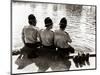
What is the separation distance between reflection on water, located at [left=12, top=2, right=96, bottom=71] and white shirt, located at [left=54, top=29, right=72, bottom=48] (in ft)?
0.17

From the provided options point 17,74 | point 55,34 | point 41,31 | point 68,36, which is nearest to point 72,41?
point 68,36

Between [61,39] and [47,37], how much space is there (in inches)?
6.7

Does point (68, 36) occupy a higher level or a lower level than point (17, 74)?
higher

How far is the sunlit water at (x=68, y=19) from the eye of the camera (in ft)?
6.69

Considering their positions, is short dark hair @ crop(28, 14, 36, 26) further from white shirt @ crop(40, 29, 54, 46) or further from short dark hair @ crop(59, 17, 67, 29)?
short dark hair @ crop(59, 17, 67, 29)

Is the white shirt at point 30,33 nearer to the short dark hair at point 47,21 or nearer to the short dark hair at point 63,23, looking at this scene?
the short dark hair at point 47,21

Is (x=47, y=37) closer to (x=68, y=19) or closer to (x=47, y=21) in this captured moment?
(x=47, y=21)

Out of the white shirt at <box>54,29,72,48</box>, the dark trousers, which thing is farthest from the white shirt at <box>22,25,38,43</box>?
the white shirt at <box>54,29,72,48</box>

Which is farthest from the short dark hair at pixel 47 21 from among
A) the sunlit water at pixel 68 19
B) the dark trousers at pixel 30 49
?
the dark trousers at pixel 30 49

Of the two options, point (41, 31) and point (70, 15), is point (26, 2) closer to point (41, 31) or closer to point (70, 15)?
point (41, 31)

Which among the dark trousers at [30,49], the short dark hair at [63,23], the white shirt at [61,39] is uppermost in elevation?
the short dark hair at [63,23]

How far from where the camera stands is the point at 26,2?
6.78 ft

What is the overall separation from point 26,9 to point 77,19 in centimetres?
61

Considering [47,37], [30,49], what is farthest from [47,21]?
[30,49]
